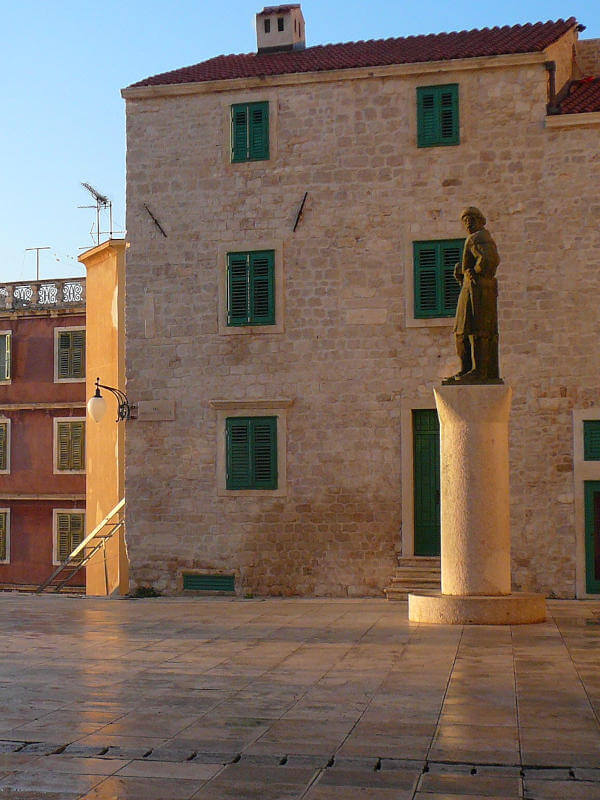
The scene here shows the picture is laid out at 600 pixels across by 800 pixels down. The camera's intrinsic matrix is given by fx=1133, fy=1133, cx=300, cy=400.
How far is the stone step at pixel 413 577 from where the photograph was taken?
58.2ft

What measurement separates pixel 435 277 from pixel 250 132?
4.06 meters

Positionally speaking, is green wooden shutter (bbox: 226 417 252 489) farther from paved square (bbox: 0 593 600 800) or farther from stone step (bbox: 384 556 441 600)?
paved square (bbox: 0 593 600 800)

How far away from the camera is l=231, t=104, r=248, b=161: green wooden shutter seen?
19.2 m

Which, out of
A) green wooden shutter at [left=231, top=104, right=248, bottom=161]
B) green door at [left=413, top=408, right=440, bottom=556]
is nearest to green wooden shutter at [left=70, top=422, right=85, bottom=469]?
green wooden shutter at [left=231, top=104, right=248, bottom=161]

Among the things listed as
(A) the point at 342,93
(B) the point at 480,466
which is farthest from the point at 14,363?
(B) the point at 480,466

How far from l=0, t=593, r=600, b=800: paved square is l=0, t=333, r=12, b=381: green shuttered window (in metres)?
20.2

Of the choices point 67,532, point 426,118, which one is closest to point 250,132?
point 426,118

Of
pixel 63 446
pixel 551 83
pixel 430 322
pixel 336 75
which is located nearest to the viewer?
→ pixel 551 83

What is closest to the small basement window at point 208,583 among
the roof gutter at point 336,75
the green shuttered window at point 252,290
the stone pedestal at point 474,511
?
the green shuttered window at point 252,290

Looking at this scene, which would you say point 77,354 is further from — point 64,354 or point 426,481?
point 426,481

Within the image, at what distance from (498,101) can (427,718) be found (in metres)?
12.6

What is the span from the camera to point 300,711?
8445mm

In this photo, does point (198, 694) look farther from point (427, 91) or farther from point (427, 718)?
point (427, 91)

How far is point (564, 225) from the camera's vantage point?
1791cm
